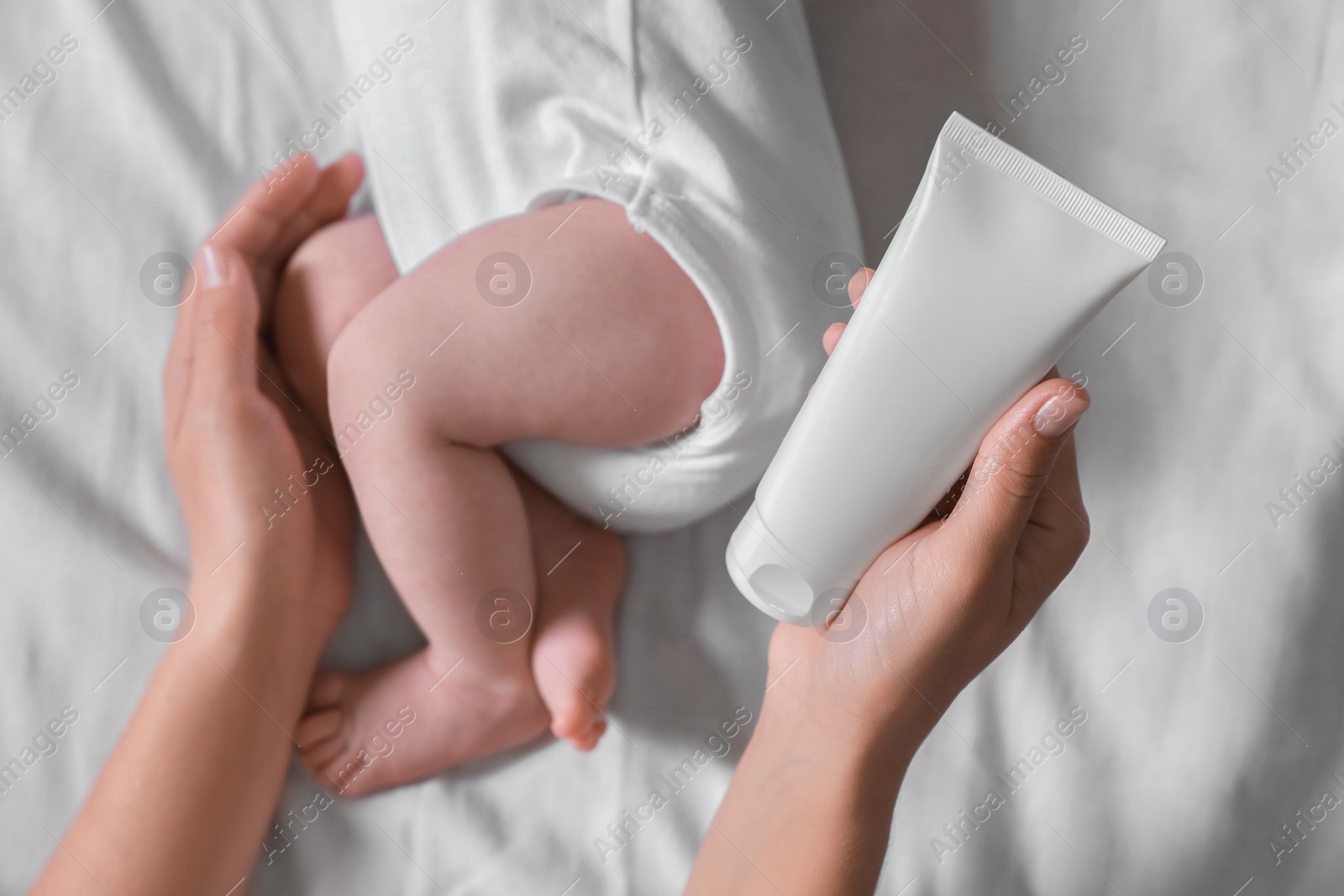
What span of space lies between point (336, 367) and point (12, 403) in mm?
302

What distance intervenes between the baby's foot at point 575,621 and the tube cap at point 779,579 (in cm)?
21

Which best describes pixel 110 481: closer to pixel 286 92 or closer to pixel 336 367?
pixel 336 367

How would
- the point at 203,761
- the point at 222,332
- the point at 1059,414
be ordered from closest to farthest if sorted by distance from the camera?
the point at 1059,414, the point at 203,761, the point at 222,332

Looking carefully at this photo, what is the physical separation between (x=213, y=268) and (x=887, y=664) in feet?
1.96

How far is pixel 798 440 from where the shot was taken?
460 mm

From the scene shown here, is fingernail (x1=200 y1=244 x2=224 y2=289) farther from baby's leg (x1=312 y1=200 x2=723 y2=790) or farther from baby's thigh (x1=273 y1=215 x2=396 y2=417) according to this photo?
baby's leg (x1=312 y1=200 x2=723 y2=790)

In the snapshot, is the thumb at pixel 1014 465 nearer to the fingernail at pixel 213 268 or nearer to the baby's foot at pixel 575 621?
the baby's foot at pixel 575 621

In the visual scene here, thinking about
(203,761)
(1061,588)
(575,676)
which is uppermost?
(203,761)

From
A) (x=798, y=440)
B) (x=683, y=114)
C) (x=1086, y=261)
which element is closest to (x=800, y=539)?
(x=798, y=440)

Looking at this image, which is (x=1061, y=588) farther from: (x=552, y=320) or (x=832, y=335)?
(x=552, y=320)

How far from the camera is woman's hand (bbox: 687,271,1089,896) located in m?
0.45

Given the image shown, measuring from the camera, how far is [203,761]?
618mm

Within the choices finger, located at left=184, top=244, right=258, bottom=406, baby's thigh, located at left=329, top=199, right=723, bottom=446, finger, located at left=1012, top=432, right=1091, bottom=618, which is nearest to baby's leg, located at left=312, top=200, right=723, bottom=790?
baby's thigh, located at left=329, top=199, right=723, bottom=446

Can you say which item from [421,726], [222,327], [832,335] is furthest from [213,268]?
[832,335]
